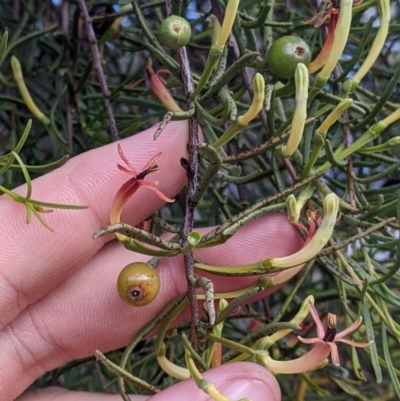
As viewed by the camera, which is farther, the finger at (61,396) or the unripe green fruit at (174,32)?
the finger at (61,396)

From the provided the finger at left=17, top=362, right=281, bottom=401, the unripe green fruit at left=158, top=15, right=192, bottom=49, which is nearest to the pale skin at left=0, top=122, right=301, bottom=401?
the finger at left=17, top=362, right=281, bottom=401

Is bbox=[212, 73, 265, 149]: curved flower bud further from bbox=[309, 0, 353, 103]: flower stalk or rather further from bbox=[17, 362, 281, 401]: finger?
bbox=[17, 362, 281, 401]: finger

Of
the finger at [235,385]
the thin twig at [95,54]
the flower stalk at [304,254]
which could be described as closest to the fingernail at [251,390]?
the finger at [235,385]

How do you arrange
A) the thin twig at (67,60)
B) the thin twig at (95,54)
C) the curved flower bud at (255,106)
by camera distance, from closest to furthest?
the curved flower bud at (255,106), the thin twig at (95,54), the thin twig at (67,60)

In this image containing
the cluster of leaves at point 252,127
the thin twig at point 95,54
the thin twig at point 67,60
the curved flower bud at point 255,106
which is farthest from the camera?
the thin twig at point 67,60

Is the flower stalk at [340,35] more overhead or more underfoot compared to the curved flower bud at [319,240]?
more overhead

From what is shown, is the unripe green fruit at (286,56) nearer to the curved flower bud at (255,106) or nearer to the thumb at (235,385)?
the curved flower bud at (255,106)

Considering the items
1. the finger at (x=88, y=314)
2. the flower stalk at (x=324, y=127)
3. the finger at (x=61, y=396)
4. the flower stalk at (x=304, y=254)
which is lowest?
the finger at (x=61, y=396)

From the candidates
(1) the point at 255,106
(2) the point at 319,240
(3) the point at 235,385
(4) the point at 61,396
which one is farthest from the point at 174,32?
(4) the point at 61,396
